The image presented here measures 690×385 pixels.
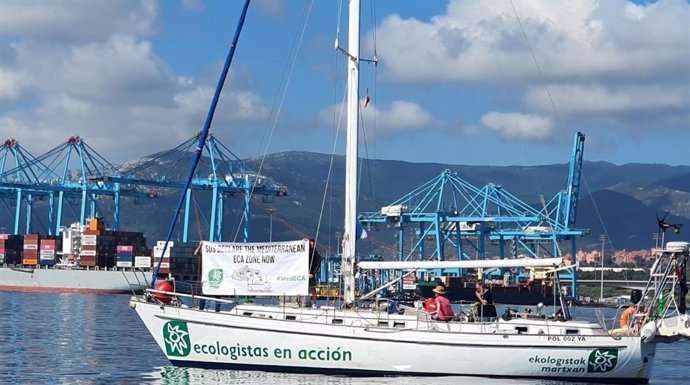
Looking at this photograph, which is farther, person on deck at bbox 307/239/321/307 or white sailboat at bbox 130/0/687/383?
person on deck at bbox 307/239/321/307

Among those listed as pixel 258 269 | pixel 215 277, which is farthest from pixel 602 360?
pixel 215 277

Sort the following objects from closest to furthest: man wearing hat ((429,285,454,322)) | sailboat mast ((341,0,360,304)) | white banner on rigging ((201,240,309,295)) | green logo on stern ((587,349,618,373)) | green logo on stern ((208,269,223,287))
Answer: green logo on stern ((587,349,618,373))
man wearing hat ((429,285,454,322))
sailboat mast ((341,0,360,304))
white banner on rigging ((201,240,309,295))
green logo on stern ((208,269,223,287))

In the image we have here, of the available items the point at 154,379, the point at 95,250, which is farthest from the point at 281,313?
the point at 95,250

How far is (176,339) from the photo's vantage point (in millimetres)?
29328

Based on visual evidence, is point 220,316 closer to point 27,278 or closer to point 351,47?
point 351,47

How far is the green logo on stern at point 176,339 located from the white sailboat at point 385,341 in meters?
0.04

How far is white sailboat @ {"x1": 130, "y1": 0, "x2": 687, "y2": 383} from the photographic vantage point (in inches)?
1066

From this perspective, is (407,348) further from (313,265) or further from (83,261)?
(83,261)

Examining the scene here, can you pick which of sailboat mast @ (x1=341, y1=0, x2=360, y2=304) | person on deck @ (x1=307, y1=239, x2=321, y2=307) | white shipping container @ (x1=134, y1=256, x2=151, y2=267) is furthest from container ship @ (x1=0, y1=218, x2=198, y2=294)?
sailboat mast @ (x1=341, y1=0, x2=360, y2=304)

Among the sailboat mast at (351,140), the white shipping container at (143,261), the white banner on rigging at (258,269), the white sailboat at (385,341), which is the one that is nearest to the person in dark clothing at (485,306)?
the white sailboat at (385,341)

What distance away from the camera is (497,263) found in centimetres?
2762

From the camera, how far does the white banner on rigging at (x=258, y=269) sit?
29.4 meters

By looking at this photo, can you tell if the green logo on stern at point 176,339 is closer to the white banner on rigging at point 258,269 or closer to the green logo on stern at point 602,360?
the white banner on rigging at point 258,269

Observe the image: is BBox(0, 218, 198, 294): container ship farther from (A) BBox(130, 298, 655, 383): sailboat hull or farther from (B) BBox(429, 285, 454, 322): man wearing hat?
(B) BBox(429, 285, 454, 322): man wearing hat
